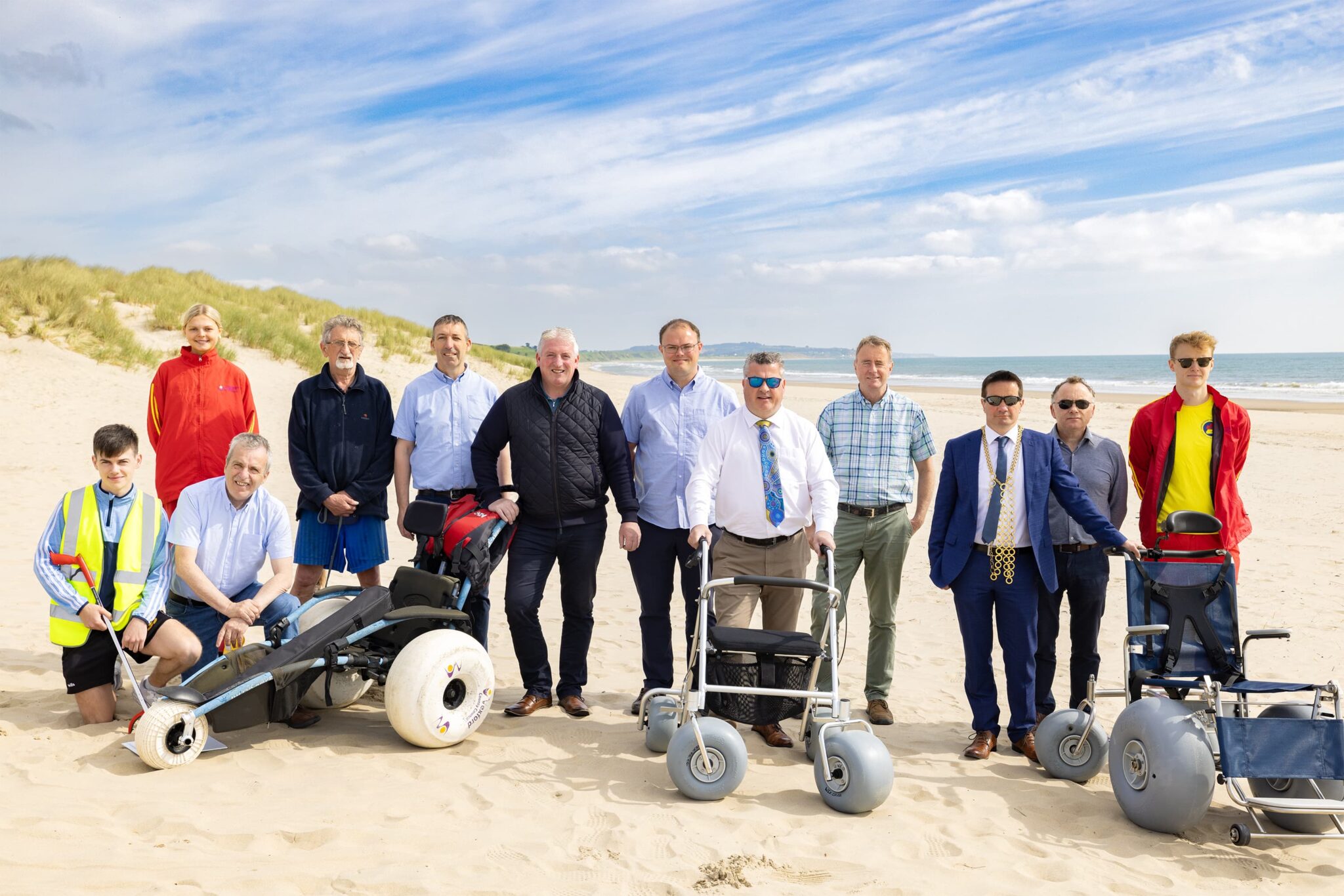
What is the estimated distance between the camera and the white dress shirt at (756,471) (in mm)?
4863

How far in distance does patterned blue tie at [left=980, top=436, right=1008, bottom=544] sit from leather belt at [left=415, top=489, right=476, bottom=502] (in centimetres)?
278

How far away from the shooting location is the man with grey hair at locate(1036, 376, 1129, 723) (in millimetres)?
5004

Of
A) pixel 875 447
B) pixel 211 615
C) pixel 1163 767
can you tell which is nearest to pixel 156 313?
pixel 211 615

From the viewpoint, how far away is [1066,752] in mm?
4543

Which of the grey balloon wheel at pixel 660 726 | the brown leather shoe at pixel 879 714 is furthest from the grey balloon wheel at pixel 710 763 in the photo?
the brown leather shoe at pixel 879 714

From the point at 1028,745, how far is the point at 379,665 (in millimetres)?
3189

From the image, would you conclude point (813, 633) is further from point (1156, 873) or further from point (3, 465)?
point (3, 465)

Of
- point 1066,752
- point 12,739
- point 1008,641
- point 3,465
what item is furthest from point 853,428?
point 3,465

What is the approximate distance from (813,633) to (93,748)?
11.5 feet

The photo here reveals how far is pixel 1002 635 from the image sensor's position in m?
4.90

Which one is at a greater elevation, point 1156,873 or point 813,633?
point 813,633

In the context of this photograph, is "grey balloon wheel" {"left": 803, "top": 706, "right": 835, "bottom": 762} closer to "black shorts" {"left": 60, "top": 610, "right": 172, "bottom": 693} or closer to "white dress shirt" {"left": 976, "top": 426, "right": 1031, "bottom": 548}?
"white dress shirt" {"left": 976, "top": 426, "right": 1031, "bottom": 548}

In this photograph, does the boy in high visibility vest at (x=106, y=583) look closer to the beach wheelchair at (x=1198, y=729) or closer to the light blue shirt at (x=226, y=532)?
the light blue shirt at (x=226, y=532)

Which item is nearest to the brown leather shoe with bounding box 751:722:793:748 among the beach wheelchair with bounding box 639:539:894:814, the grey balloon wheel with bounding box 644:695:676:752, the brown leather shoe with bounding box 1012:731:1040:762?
the beach wheelchair with bounding box 639:539:894:814
